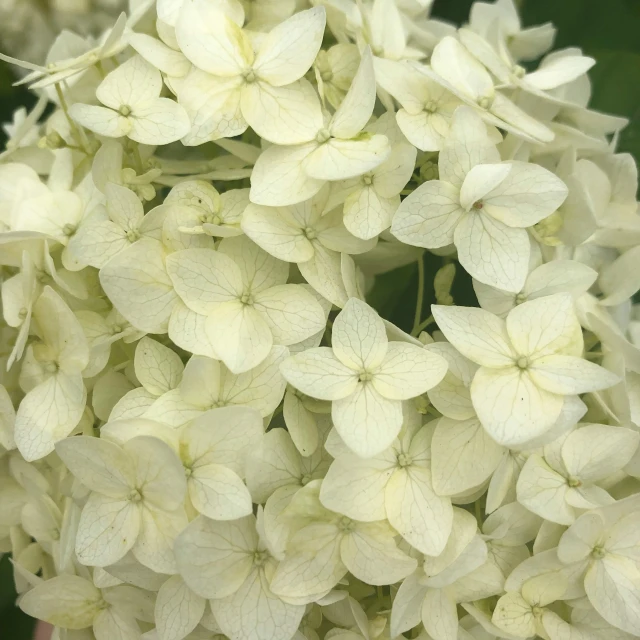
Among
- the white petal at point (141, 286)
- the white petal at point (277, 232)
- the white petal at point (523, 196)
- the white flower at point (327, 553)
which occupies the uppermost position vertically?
the white petal at point (523, 196)

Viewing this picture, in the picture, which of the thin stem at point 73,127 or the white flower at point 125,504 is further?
the thin stem at point 73,127

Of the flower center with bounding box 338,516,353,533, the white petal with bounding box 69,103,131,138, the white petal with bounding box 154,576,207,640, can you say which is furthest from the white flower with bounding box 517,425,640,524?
the white petal with bounding box 69,103,131,138

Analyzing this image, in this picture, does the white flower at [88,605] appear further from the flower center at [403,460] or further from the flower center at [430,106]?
the flower center at [430,106]

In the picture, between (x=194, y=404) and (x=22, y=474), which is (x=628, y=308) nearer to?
(x=194, y=404)

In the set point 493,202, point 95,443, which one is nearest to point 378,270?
point 493,202

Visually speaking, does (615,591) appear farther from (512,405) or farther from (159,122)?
(159,122)

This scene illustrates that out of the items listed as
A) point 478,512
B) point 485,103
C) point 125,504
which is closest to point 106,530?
point 125,504

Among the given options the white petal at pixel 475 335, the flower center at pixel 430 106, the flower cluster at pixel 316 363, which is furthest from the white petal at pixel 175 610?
the flower center at pixel 430 106

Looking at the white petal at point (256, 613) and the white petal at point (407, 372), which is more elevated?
the white petal at point (407, 372)
